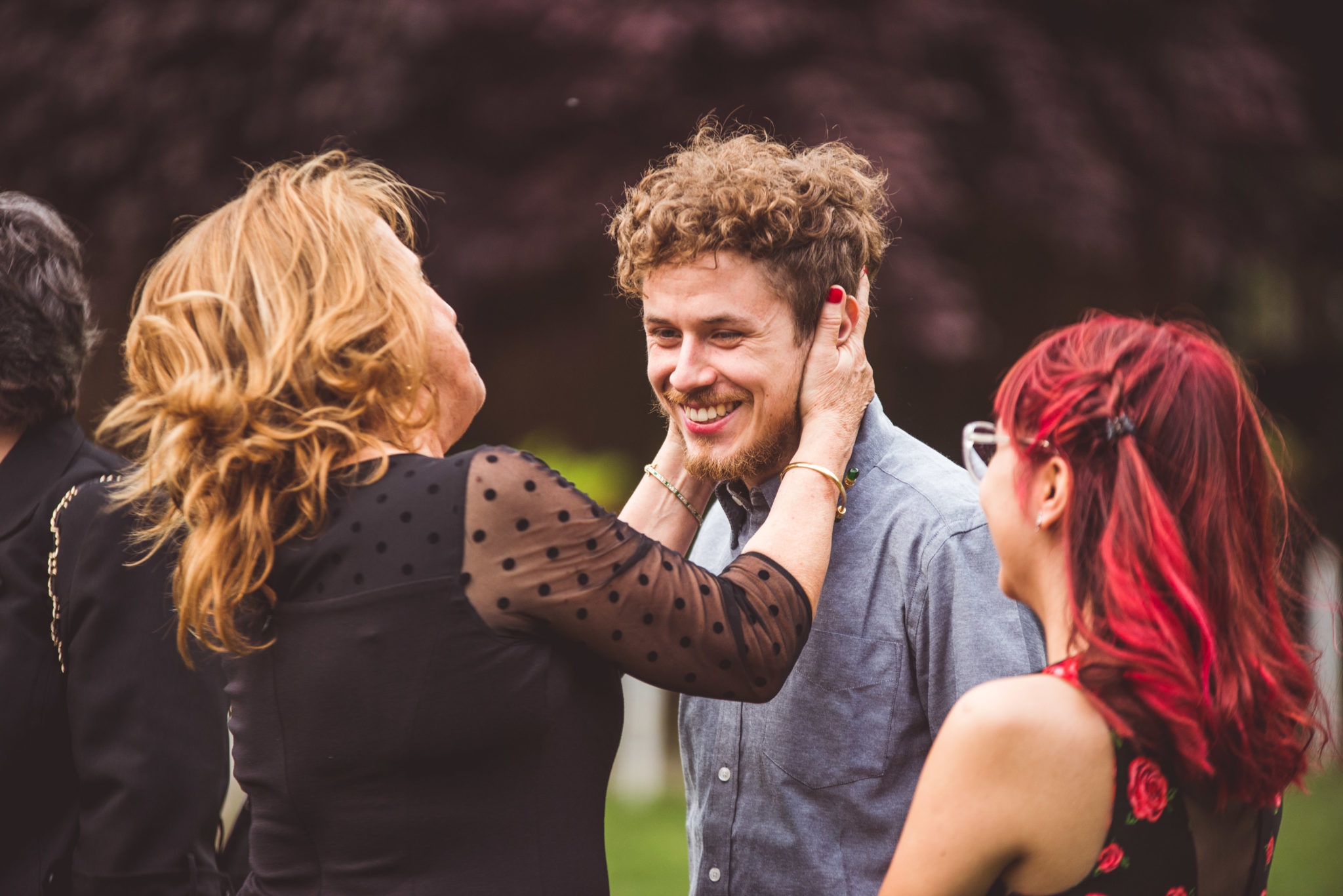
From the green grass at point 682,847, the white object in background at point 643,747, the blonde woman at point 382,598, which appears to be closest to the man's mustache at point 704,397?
the blonde woman at point 382,598

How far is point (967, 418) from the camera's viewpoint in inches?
280

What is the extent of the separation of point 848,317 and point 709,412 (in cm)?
35

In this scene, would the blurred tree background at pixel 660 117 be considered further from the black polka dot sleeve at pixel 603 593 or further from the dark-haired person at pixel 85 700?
the black polka dot sleeve at pixel 603 593

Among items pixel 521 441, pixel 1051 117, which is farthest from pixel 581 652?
pixel 521 441

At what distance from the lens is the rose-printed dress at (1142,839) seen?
4.67 feet

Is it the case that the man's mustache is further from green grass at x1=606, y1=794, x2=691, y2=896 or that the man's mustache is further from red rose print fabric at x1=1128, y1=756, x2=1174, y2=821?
green grass at x1=606, y1=794, x2=691, y2=896

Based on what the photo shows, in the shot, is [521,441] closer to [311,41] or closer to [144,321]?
[311,41]

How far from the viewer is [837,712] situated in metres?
2.15

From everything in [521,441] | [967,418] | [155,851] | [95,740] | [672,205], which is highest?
[672,205]

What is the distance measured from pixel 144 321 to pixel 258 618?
0.50 meters

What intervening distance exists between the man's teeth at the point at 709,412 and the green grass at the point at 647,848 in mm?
3062

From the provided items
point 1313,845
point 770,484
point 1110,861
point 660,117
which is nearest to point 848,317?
point 770,484

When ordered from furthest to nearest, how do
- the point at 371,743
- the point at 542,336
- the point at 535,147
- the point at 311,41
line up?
the point at 542,336 → the point at 535,147 → the point at 311,41 → the point at 371,743

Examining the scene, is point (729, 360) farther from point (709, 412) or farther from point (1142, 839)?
point (1142, 839)
